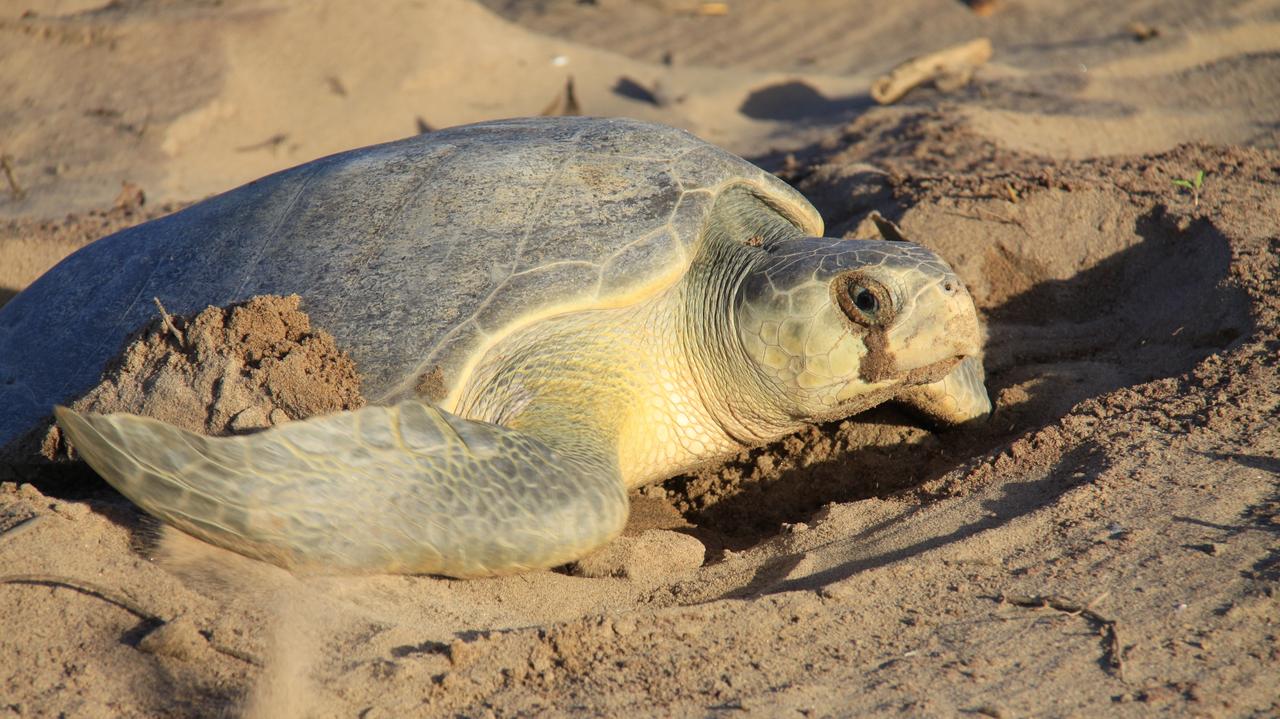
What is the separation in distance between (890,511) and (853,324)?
1.66ft

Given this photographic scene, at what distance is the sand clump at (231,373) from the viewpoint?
221cm

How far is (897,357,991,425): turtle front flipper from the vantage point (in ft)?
9.19

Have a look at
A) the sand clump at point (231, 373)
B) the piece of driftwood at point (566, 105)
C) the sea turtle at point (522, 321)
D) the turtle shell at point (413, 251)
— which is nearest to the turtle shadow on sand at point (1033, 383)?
the sea turtle at point (522, 321)

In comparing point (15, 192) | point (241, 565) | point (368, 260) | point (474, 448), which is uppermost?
point (368, 260)

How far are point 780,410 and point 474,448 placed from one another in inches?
37.3

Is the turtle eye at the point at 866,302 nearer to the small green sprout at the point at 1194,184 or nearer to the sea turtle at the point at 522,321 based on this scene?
the sea turtle at the point at 522,321

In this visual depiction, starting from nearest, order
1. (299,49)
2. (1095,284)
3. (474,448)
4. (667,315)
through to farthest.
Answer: (474,448)
(667,315)
(1095,284)
(299,49)

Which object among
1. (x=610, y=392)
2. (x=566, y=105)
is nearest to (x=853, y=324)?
(x=610, y=392)

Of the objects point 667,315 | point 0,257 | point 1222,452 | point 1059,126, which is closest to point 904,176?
point 1059,126

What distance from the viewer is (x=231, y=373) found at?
223 cm

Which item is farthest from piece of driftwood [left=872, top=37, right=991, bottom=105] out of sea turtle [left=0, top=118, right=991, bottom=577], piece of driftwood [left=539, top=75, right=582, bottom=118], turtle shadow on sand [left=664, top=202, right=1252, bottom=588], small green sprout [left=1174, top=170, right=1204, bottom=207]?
sea turtle [left=0, top=118, right=991, bottom=577]

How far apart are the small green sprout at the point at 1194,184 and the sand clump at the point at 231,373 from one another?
3138 millimetres

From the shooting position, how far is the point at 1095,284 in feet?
11.5

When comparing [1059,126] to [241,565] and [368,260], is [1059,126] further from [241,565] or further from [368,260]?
[241,565]
